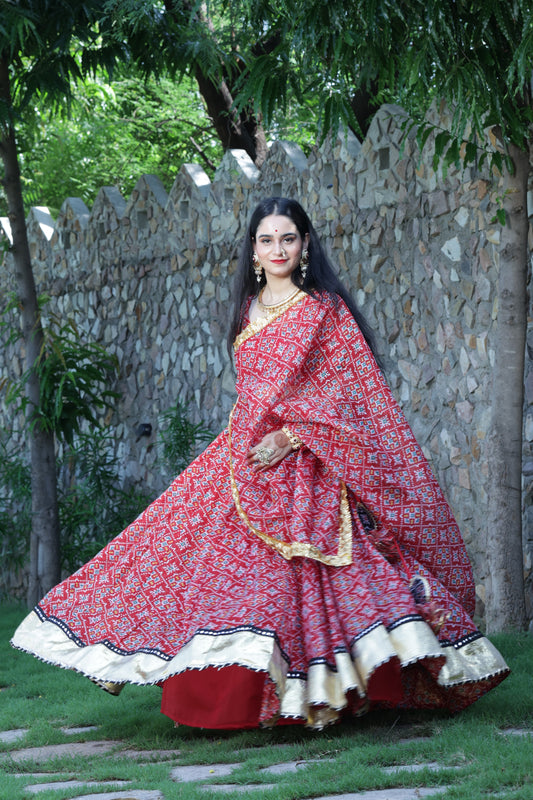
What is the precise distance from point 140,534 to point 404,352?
2.00 metres

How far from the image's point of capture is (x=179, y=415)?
6.67 metres

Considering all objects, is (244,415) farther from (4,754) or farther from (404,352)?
(404,352)

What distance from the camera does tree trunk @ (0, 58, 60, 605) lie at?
643 centimetres

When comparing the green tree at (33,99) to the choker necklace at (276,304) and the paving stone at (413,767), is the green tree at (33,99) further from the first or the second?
the paving stone at (413,767)

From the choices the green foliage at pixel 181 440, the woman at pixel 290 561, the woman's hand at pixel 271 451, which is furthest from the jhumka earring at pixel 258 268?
the green foliage at pixel 181 440

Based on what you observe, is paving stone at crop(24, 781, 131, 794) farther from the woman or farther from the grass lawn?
the woman

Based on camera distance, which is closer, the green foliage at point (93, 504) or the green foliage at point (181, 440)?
the green foliage at point (181, 440)

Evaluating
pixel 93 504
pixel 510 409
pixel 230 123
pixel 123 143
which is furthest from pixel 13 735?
pixel 123 143

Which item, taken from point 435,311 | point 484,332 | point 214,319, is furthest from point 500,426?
point 214,319

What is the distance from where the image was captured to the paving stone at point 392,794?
239cm

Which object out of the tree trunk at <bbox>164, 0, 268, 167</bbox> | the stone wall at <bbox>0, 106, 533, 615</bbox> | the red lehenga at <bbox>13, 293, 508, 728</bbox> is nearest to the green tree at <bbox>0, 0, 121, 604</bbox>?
the stone wall at <bbox>0, 106, 533, 615</bbox>

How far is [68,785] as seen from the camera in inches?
111

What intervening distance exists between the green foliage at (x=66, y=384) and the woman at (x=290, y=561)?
303 cm

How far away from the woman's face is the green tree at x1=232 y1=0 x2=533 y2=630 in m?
0.62
